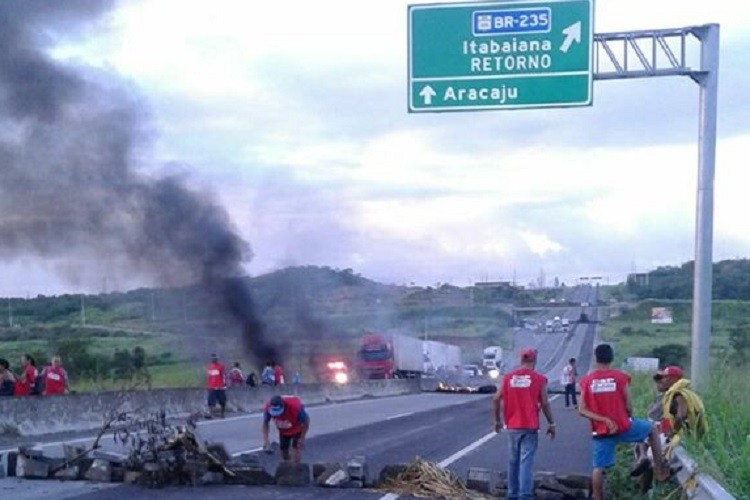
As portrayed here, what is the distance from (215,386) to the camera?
86.8 feet

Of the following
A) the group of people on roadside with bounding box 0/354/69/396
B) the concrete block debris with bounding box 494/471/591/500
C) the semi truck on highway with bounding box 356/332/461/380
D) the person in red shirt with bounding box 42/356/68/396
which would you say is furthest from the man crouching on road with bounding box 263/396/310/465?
the semi truck on highway with bounding box 356/332/461/380

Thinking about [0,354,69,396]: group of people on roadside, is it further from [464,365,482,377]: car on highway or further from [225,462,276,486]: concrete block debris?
[464,365,482,377]: car on highway

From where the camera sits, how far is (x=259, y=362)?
168 ft

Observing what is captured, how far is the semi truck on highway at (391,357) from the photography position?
5856 centimetres

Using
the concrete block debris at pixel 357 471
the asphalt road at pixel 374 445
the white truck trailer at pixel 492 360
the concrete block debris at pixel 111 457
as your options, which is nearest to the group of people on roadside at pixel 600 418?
the asphalt road at pixel 374 445

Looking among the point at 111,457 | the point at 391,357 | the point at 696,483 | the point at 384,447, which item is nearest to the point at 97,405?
the point at 384,447

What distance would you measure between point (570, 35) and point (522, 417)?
6609mm

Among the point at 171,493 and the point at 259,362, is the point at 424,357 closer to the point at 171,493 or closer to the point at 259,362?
the point at 259,362

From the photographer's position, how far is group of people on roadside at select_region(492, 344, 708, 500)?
406 inches

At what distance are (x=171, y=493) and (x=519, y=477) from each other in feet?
13.0

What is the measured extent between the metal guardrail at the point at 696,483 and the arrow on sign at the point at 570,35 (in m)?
6.48

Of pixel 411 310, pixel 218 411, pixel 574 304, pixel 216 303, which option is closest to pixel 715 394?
pixel 218 411

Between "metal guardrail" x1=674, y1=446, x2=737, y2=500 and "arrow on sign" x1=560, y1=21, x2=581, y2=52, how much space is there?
21.3 feet

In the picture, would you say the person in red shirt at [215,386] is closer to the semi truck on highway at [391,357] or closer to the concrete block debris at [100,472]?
the concrete block debris at [100,472]
